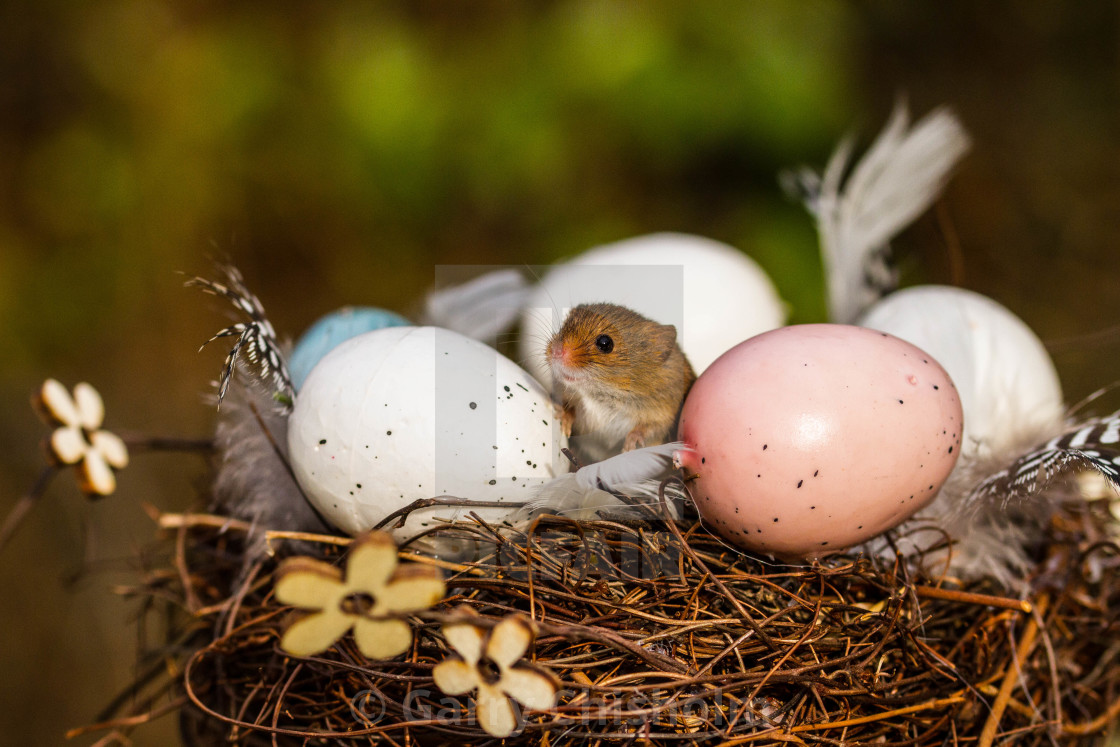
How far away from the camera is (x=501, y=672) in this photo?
45cm

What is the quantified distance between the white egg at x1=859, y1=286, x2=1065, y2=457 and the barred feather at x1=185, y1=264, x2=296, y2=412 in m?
0.62

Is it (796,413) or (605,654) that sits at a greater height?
(796,413)

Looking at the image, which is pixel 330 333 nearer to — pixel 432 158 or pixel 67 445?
pixel 67 445

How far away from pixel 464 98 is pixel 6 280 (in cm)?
118

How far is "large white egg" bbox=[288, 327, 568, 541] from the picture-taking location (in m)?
0.62

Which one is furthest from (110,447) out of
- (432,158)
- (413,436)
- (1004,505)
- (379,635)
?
(432,158)

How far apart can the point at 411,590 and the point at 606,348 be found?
331mm

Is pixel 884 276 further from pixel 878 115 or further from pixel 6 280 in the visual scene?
pixel 6 280

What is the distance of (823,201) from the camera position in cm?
99

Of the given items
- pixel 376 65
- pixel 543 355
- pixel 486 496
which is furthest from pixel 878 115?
pixel 486 496

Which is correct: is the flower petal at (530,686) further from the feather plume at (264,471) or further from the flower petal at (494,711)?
the feather plume at (264,471)

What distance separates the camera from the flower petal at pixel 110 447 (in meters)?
0.81

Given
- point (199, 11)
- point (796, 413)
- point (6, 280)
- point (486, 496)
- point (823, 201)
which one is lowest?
point (6, 280)

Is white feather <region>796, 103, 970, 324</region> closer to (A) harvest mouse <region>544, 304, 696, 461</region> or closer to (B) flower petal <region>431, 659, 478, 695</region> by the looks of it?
(A) harvest mouse <region>544, 304, 696, 461</region>
